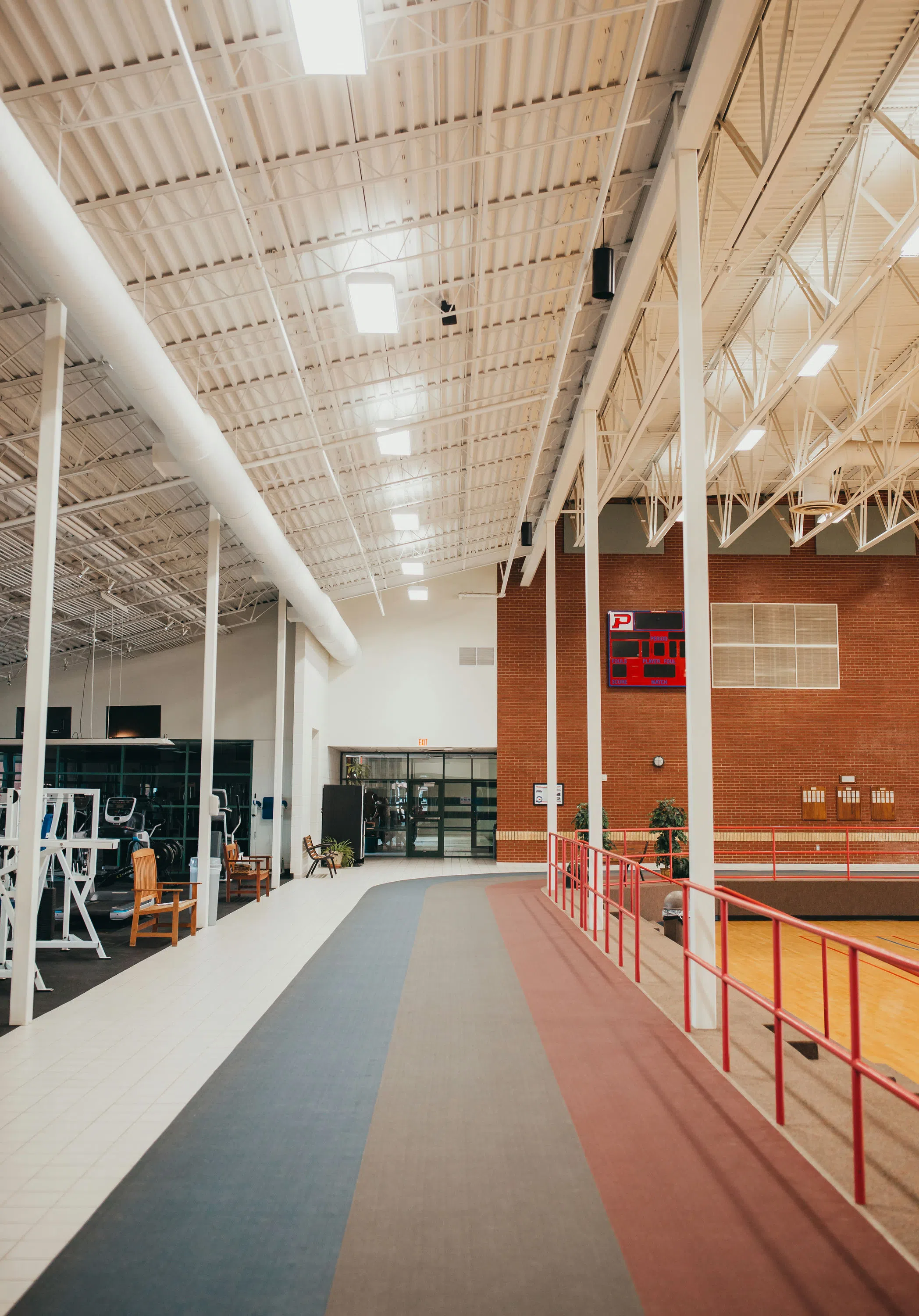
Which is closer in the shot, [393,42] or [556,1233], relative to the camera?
[556,1233]

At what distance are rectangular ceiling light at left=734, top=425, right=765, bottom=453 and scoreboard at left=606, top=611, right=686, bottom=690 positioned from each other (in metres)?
7.59

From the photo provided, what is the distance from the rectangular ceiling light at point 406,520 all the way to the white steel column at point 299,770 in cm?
370

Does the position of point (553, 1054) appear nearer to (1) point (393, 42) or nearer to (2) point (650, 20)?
(2) point (650, 20)

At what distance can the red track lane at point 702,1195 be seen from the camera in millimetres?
3145

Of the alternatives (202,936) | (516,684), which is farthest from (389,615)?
(202,936)

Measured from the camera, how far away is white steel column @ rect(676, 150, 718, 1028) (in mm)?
6422

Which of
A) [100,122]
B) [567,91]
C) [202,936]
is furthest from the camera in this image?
[202,936]

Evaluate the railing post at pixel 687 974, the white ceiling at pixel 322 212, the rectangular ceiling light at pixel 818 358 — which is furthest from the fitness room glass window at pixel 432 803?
the railing post at pixel 687 974

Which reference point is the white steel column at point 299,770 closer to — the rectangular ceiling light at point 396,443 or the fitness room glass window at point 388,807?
the fitness room glass window at point 388,807

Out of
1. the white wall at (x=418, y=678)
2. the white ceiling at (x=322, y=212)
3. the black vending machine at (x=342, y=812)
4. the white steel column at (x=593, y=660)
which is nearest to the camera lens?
the white ceiling at (x=322, y=212)

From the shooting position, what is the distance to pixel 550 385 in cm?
1040

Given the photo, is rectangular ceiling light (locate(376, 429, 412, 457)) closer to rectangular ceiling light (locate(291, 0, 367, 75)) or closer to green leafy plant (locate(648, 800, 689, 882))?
rectangular ceiling light (locate(291, 0, 367, 75))

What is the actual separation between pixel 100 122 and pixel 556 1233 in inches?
275

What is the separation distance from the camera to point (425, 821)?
22453 mm
